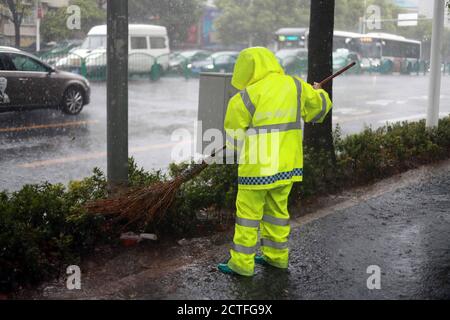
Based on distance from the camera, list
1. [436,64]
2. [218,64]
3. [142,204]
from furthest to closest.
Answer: [218,64] < [436,64] < [142,204]

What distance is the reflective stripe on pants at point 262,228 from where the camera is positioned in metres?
4.55

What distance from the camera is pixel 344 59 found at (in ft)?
117

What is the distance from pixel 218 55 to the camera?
108ft

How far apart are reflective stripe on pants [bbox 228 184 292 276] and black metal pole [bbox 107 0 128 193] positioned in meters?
1.26

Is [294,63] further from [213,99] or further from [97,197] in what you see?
[97,197]

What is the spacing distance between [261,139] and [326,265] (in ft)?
3.76

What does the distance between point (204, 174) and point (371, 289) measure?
2.15m

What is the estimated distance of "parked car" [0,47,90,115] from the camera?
43.7ft

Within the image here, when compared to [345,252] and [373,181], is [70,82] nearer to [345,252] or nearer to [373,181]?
[373,181]

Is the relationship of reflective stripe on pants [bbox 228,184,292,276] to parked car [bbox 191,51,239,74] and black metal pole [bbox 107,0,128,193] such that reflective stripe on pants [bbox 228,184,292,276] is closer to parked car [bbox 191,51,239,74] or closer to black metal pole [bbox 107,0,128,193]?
black metal pole [bbox 107,0,128,193]

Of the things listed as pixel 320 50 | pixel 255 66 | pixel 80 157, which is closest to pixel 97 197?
pixel 255 66

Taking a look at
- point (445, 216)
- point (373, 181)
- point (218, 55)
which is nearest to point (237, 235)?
point (445, 216)

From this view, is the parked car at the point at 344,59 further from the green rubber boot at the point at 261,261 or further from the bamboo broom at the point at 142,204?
the green rubber boot at the point at 261,261

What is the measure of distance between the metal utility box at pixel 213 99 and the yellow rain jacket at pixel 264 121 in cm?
202
